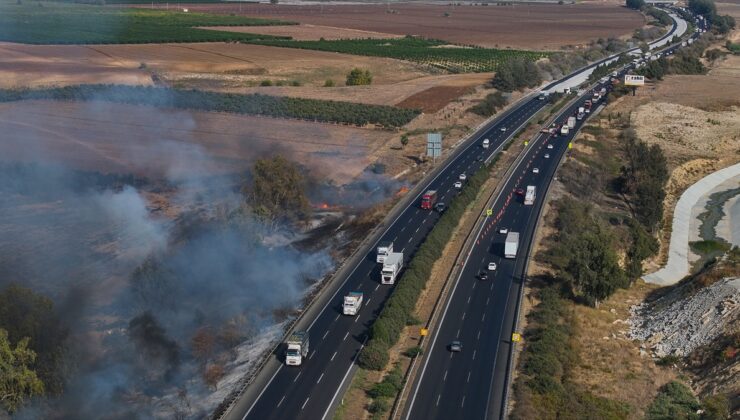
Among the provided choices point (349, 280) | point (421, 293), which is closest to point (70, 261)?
point (349, 280)

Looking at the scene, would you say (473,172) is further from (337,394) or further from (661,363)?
(337,394)

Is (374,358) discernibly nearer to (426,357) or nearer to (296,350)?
(426,357)

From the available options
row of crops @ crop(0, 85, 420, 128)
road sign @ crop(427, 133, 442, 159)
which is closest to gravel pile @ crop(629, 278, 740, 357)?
road sign @ crop(427, 133, 442, 159)

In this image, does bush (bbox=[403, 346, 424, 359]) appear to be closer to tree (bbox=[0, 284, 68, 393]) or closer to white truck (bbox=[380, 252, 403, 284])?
white truck (bbox=[380, 252, 403, 284])

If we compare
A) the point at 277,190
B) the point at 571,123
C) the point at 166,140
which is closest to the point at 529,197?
the point at 277,190

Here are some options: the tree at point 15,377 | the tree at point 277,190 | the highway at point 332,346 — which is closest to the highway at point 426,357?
the highway at point 332,346

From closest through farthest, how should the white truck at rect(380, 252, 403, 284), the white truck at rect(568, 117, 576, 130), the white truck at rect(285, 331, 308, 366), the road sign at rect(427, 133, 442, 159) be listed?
1. the white truck at rect(285, 331, 308, 366)
2. the white truck at rect(380, 252, 403, 284)
3. the road sign at rect(427, 133, 442, 159)
4. the white truck at rect(568, 117, 576, 130)
